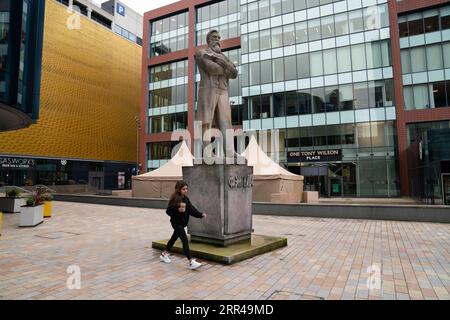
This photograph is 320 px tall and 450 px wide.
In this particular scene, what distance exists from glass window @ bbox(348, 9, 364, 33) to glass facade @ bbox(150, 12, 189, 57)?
22.2m

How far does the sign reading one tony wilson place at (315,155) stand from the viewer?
3138cm

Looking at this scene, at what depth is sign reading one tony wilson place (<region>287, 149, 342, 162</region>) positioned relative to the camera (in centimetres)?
3138

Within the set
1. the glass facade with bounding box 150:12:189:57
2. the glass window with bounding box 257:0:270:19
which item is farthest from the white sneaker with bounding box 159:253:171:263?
the glass facade with bounding box 150:12:189:57

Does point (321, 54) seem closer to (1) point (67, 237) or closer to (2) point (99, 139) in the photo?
(1) point (67, 237)

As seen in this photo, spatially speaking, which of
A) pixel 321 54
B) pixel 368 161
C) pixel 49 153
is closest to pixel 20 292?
pixel 368 161

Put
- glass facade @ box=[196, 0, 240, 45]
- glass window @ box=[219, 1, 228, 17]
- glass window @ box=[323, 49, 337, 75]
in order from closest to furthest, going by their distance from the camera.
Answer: glass window @ box=[323, 49, 337, 75] → glass facade @ box=[196, 0, 240, 45] → glass window @ box=[219, 1, 228, 17]

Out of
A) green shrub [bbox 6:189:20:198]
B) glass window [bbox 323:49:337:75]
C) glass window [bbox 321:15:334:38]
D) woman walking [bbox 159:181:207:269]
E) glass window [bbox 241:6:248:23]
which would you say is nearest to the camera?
woman walking [bbox 159:181:207:269]

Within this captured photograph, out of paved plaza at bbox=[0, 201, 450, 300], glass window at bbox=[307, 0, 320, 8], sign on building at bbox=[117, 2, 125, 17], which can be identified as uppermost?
sign on building at bbox=[117, 2, 125, 17]

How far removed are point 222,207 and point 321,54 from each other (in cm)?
2976

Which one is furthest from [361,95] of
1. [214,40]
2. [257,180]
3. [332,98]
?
[214,40]

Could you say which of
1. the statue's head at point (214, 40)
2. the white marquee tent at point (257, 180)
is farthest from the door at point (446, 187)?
the statue's head at point (214, 40)

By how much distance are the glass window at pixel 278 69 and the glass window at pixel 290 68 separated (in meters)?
0.45

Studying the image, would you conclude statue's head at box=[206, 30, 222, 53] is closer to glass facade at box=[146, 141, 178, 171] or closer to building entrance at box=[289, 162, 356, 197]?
building entrance at box=[289, 162, 356, 197]
